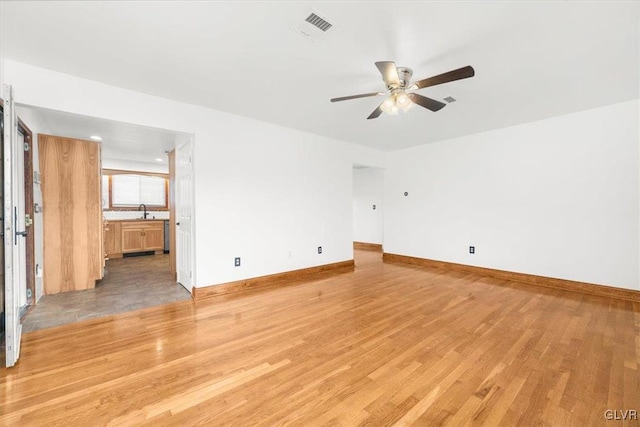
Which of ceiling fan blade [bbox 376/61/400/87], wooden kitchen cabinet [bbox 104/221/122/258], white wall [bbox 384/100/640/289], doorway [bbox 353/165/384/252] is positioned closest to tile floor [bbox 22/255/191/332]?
wooden kitchen cabinet [bbox 104/221/122/258]

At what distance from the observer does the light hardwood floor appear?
5.01ft

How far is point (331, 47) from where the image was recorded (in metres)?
2.20

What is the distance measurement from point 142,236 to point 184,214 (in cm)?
343

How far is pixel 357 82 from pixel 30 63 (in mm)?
3110

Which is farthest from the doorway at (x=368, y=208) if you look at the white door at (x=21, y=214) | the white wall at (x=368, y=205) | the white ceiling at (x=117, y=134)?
the white door at (x=21, y=214)

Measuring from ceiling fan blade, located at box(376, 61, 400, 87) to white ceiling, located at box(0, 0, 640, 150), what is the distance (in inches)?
8.6

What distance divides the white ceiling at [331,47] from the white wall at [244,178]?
0.20 meters

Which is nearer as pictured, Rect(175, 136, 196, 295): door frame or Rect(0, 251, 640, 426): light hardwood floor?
Rect(0, 251, 640, 426): light hardwood floor

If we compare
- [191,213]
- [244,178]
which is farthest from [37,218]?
[244,178]

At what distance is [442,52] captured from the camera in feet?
7.40

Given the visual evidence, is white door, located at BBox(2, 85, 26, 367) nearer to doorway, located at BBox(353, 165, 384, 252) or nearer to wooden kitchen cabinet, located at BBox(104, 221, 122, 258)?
wooden kitchen cabinet, located at BBox(104, 221, 122, 258)

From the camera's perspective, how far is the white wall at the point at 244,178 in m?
2.74

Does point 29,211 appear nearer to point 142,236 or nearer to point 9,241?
point 9,241

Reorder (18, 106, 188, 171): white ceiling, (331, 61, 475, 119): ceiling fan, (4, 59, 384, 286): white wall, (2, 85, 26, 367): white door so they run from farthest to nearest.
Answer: (18, 106, 188, 171): white ceiling → (4, 59, 384, 286): white wall → (331, 61, 475, 119): ceiling fan → (2, 85, 26, 367): white door
